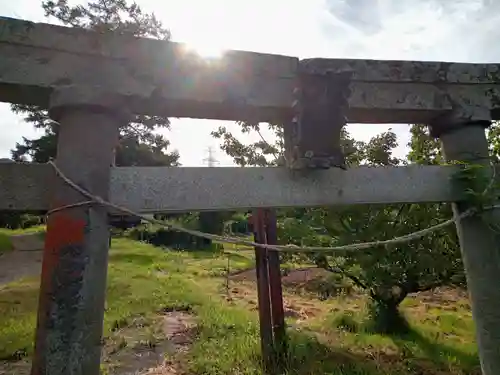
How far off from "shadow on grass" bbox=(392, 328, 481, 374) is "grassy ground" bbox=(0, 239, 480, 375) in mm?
14

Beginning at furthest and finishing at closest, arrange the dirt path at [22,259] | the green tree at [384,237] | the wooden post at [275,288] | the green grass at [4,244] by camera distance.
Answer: the green grass at [4,244]
the dirt path at [22,259]
the green tree at [384,237]
the wooden post at [275,288]

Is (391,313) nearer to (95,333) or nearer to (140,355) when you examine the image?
(140,355)

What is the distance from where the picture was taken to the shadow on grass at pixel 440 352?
512 cm

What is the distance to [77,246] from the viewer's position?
184cm

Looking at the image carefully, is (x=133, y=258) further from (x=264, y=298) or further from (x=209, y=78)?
(x=209, y=78)

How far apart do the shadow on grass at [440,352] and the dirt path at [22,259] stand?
Answer: 11.7m

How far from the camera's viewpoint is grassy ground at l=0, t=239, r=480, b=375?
4977 millimetres

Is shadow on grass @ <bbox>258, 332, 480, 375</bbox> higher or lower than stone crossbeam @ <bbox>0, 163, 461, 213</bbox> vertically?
lower

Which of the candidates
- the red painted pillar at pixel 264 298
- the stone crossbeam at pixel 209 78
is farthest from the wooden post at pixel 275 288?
the stone crossbeam at pixel 209 78

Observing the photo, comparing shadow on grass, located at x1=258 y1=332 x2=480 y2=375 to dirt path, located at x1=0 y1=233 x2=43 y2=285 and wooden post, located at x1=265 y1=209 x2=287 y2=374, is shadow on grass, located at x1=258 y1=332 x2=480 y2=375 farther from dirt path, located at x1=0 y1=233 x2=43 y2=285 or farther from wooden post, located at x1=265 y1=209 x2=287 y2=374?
dirt path, located at x1=0 y1=233 x2=43 y2=285

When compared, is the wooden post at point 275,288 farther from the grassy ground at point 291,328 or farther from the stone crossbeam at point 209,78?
the stone crossbeam at point 209,78

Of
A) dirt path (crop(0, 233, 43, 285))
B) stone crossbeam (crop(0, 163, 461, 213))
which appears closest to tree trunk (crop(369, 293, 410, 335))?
stone crossbeam (crop(0, 163, 461, 213))

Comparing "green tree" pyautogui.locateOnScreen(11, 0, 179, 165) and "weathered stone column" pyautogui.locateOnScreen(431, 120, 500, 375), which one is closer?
"weathered stone column" pyautogui.locateOnScreen(431, 120, 500, 375)

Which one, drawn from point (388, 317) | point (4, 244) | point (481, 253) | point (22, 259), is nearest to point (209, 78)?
point (481, 253)
